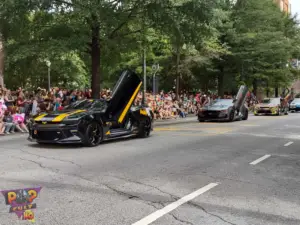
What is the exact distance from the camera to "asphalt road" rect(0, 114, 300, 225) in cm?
493

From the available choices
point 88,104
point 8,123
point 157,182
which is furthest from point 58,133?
point 8,123

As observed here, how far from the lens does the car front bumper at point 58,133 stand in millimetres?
10648

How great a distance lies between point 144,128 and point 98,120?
2.61m

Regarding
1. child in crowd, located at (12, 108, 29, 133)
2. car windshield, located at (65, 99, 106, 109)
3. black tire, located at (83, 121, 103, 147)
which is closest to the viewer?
black tire, located at (83, 121, 103, 147)

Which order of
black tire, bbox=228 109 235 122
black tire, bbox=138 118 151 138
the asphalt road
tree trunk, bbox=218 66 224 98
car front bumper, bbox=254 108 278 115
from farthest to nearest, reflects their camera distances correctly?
tree trunk, bbox=218 66 224 98 < car front bumper, bbox=254 108 278 115 < black tire, bbox=228 109 235 122 < black tire, bbox=138 118 151 138 < the asphalt road

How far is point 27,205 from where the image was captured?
4641 millimetres

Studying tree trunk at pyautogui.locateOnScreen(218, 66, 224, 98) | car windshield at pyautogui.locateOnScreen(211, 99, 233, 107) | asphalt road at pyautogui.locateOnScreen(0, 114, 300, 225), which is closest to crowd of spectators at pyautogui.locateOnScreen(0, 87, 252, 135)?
car windshield at pyautogui.locateOnScreen(211, 99, 233, 107)

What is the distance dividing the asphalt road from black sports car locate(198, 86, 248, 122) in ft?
35.2

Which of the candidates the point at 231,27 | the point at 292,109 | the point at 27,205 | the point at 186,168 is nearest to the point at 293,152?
the point at 186,168

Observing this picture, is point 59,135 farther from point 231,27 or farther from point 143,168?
point 231,27

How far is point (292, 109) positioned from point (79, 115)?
33935 mm

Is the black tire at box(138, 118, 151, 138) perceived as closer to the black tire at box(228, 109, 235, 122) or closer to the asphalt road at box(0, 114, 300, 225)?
the asphalt road at box(0, 114, 300, 225)

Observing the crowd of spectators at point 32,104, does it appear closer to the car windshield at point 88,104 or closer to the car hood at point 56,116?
the car windshield at point 88,104

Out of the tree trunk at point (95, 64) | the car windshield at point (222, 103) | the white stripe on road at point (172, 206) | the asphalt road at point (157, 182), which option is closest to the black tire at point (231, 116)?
the car windshield at point (222, 103)
